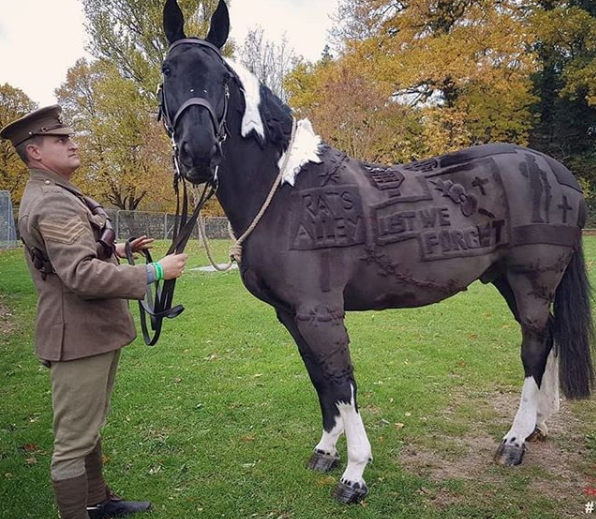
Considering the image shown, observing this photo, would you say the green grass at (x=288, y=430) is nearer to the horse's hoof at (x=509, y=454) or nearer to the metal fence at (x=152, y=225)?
the horse's hoof at (x=509, y=454)

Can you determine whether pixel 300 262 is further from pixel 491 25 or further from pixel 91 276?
pixel 491 25

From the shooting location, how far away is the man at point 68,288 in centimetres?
217

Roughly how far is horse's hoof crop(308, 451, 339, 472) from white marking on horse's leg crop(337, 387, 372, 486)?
0.37 m

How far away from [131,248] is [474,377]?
3847 millimetres

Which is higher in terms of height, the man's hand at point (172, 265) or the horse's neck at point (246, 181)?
the horse's neck at point (246, 181)

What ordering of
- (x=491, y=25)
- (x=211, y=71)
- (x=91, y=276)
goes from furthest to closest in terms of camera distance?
1. (x=491, y=25)
2. (x=211, y=71)
3. (x=91, y=276)

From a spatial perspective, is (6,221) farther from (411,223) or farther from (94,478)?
(411,223)

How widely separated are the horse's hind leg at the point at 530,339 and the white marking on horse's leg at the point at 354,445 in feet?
3.63

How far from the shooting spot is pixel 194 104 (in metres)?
2.35

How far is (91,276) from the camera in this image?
2.13 meters

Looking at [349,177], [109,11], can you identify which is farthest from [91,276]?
[109,11]

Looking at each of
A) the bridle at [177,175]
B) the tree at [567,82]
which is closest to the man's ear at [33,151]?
the bridle at [177,175]

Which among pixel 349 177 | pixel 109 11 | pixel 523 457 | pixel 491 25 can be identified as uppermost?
pixel 109 11

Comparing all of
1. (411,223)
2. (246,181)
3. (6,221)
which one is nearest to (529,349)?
(411,223)
